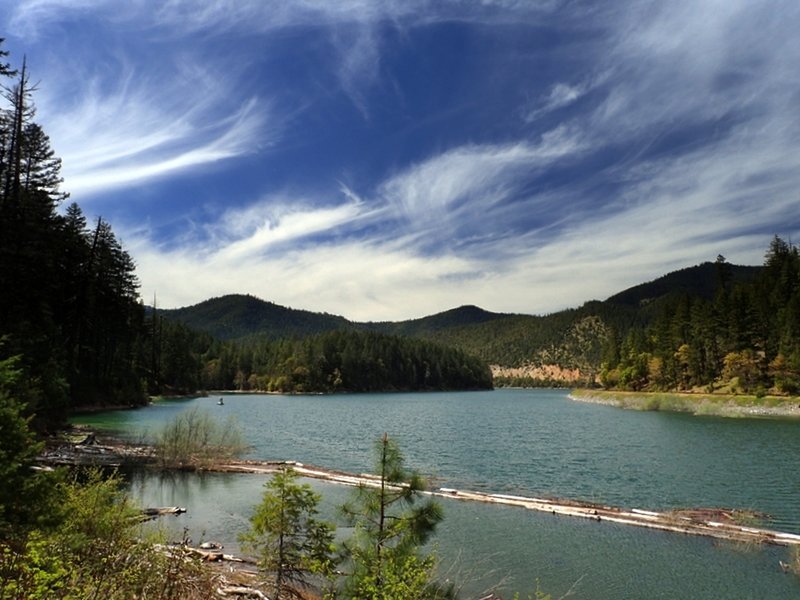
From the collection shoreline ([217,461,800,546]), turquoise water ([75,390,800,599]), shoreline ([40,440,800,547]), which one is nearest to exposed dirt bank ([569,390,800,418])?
turquoise water ([75,390,800,599])

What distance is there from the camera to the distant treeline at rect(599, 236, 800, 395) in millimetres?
88688

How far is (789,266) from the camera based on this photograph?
369 feet

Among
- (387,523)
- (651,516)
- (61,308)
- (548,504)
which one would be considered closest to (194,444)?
(548,504)

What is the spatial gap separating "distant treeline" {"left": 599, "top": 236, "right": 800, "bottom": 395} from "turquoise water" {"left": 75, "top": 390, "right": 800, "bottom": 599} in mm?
28166

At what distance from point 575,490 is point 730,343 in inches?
3449

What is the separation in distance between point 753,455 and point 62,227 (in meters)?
65.4

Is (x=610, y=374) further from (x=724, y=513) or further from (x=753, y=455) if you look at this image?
(x=724, y=513)

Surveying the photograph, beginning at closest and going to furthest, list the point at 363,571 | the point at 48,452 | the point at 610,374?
the point at 363,571 → the point at 48,452 → the point at 610,374

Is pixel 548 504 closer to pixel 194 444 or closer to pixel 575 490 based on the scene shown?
pixel 575 490

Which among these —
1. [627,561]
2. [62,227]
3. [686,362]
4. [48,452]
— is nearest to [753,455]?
[627,561]

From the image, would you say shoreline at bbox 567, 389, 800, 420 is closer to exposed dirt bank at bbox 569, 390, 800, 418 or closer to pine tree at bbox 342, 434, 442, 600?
exposed dirt bank at bbox 569, 390, 800, 418

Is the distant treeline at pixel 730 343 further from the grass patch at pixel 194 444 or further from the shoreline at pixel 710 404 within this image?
the grass patch at pixel 194 444

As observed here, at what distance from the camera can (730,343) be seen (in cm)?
9944

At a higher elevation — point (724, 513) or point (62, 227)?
point (62, 227)
